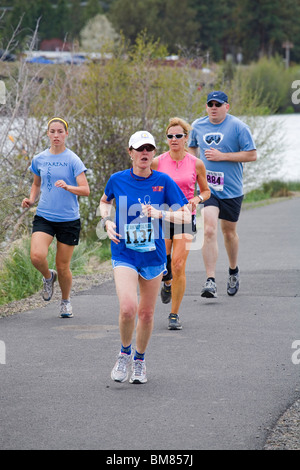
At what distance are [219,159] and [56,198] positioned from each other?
1804 millimetres

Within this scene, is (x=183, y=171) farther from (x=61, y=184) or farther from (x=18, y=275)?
(x=18, y=275)

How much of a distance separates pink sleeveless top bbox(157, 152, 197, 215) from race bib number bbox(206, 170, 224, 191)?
50.4 inches

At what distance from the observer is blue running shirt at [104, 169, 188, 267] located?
19.1 feet

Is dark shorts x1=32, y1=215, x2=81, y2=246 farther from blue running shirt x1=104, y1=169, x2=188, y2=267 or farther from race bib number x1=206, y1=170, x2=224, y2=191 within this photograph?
blue running shirt x1=104, y1=169, x2=188, y2=267

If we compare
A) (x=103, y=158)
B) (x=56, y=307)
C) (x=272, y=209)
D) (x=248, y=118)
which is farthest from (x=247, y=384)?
(x=248, y=118)

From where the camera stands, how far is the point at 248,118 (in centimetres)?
2297

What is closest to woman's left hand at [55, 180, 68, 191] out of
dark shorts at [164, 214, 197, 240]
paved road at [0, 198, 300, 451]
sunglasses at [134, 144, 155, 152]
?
dark shorts at [164, 214, 197, 240]

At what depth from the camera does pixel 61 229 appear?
814 centimetres

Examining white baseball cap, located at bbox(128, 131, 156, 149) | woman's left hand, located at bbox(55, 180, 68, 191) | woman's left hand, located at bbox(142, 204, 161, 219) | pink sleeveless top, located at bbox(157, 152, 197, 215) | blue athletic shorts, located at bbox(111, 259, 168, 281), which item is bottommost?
blue athletic shorts, located at bbox(111, 259, 168, 281)

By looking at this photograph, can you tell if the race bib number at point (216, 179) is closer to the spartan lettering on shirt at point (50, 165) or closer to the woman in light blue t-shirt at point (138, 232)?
the spartan lettering on shirt at point (50, 165)

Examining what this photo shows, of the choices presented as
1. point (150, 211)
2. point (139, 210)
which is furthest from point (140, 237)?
point (150, 211)
